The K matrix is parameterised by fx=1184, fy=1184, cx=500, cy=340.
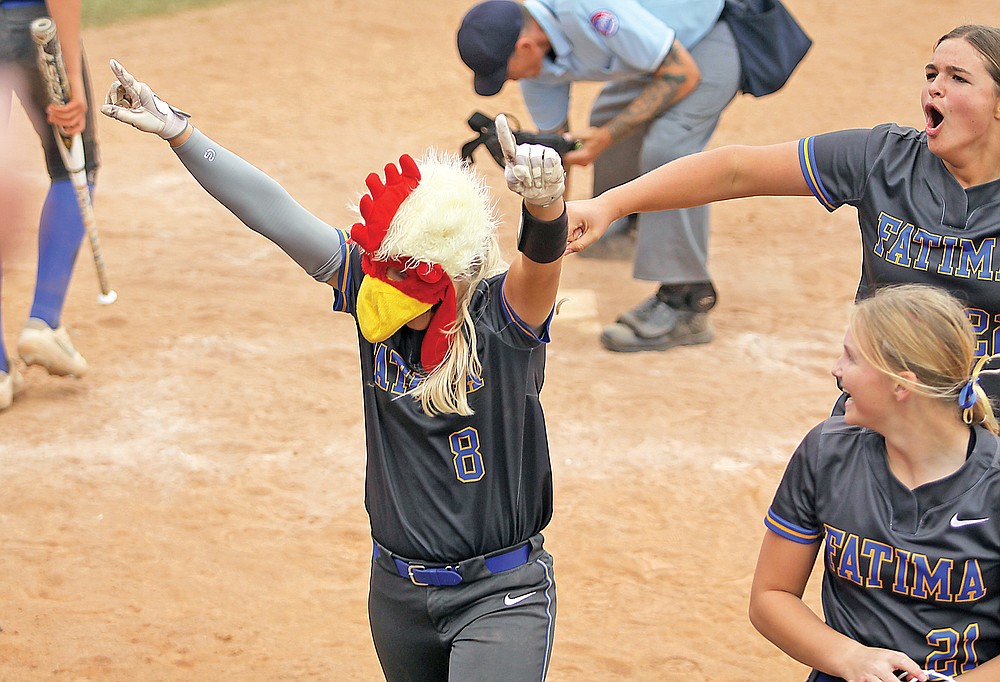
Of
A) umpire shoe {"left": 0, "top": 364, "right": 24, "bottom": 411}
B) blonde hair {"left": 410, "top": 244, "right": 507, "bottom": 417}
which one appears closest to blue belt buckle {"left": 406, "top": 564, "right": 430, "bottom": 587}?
blonde hair {"left": 410, "top": 244, "right": 507, "bottom": 417}

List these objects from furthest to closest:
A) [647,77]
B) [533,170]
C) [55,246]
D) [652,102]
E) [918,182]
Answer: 1. [647,77]
2. [652,102]
3. [55,246]
4. [918,182]
5. [533,170]

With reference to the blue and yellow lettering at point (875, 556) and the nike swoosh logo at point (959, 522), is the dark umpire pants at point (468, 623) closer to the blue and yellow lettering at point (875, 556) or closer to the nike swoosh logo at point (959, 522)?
the blue and yellow lettering at point (875, 556)

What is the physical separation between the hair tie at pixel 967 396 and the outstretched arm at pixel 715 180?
0.81 meters

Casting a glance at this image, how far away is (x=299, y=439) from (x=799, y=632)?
287 centimetres

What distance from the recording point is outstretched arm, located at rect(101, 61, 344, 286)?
2545mm

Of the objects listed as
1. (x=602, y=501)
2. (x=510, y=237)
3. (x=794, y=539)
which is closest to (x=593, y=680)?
(x=602, y=501)

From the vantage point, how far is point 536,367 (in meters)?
2.59

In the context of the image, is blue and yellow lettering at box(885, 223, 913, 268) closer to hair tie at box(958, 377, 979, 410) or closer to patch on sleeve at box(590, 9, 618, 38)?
hair tie at box(958, 377, 979, 410)

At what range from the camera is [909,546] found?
216 cm

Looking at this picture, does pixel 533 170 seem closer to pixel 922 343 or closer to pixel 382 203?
pixel 382 203

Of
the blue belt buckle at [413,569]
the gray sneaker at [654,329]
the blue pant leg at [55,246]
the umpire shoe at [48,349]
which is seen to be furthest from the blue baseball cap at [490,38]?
the blue belt buckle at [413,569]

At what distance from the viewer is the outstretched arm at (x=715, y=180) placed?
2.85m

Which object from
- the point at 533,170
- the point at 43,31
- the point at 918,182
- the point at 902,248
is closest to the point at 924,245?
the point at 902,248

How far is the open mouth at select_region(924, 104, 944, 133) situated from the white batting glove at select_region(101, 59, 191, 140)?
163cm
